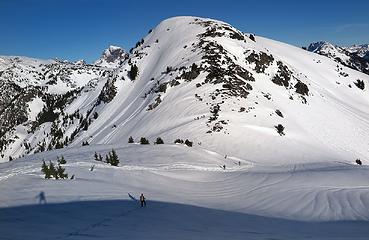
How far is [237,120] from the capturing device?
57.8m

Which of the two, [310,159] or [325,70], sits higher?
[325,70]

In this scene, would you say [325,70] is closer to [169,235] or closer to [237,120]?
[237,120]

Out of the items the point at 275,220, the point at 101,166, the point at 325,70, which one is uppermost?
the point at 325,70

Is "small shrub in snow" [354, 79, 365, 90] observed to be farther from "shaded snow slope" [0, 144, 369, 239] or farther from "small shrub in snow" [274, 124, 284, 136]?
"shaded snow slope" [0, 144, 369, 239]

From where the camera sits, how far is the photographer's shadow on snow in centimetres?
1156

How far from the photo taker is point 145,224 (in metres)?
13.8

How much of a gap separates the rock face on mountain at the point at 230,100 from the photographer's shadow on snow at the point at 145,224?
3075cm

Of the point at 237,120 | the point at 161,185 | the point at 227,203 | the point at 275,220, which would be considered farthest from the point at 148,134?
the point at 275,220

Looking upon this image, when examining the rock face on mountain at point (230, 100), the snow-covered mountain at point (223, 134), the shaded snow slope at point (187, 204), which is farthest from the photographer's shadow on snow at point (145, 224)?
the rock face on mountain at point (230, 100)

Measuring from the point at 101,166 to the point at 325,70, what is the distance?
9066 cm

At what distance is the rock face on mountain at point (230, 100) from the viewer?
→ 54250 mm

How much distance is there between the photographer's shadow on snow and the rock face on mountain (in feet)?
101

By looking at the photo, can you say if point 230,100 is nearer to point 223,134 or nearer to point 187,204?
point 223,134

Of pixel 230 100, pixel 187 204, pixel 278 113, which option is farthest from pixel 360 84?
pixel 187 204
